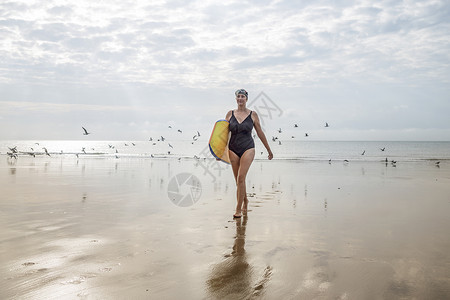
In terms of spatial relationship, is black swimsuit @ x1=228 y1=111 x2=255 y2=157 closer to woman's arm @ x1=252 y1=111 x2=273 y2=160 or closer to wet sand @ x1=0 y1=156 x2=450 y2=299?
woman's arm @ x1=252 y1=111 x2=273 y2=160

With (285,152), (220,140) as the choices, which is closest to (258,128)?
(220,140)

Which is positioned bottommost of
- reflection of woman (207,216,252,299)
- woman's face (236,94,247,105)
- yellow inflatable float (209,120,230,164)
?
reflection of woman (207,216,252,299)

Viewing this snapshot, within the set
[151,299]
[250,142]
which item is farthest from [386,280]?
[250,142]

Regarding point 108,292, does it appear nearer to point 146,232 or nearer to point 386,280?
point 146,232

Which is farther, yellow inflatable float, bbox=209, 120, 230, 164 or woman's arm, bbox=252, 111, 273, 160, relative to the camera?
yellow inflatable float, bbox=209, 120, 230, 164

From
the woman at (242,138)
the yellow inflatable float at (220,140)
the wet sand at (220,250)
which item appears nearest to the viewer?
the wet sand at (220,250)

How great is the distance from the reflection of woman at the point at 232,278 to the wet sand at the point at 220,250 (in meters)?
0.01

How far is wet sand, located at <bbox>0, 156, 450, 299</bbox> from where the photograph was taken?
3271 millimetres

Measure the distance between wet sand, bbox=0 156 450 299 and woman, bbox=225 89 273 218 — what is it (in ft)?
2.86

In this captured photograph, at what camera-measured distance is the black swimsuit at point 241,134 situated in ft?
23.1

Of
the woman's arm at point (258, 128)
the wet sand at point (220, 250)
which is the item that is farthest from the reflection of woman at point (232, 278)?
the woman's arm at point (258, 128)

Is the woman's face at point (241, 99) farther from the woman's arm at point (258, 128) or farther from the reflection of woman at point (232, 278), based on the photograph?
the reflection of woman at point (232, 278)

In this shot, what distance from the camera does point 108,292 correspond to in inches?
123

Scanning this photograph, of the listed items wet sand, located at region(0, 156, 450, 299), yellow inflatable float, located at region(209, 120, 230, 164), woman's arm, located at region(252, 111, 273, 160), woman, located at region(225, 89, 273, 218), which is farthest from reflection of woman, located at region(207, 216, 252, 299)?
yellow inflatable float, located at region(209, 120, 230, 164)
